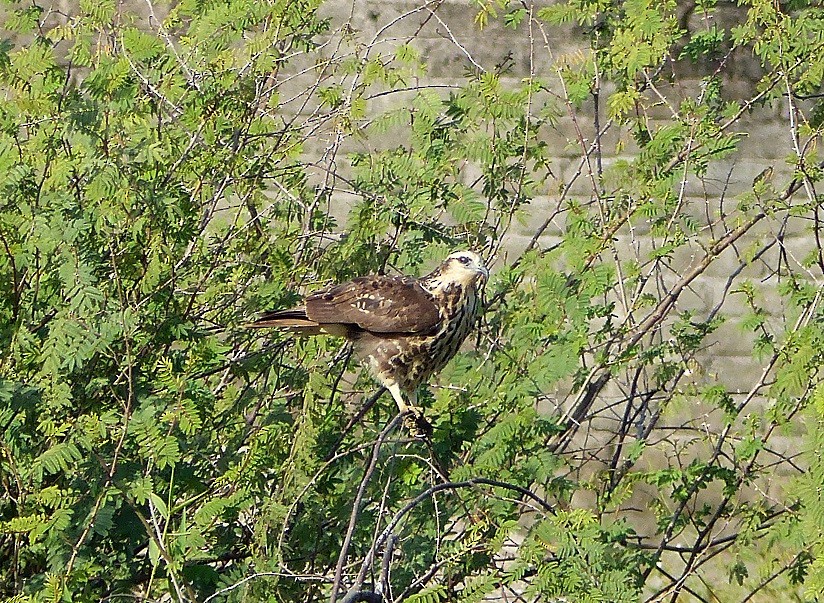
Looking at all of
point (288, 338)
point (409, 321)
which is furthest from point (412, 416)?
point (288, 338)

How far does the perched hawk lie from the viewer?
13.1ft

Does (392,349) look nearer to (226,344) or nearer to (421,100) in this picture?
(226,344)

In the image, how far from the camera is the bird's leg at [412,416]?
13.1 ft

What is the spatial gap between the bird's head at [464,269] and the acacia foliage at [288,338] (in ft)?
0.28

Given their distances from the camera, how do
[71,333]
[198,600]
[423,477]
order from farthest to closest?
[423,477] → [198,600] → [71,333]

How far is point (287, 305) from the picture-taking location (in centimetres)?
396

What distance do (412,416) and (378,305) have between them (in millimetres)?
390

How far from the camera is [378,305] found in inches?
159

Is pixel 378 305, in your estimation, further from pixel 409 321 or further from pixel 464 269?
pixel 464 269

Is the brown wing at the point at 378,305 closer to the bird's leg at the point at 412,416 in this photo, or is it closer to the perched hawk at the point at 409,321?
the perched hawk at the point at 409,321

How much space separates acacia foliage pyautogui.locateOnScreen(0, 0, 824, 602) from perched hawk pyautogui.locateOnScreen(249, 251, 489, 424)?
0.32 feet

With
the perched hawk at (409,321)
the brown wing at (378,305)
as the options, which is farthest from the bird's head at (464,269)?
the brown wing at (378,305)

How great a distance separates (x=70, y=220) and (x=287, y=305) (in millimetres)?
842

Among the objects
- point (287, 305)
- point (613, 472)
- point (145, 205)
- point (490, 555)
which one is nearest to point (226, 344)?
point (287, 305)
